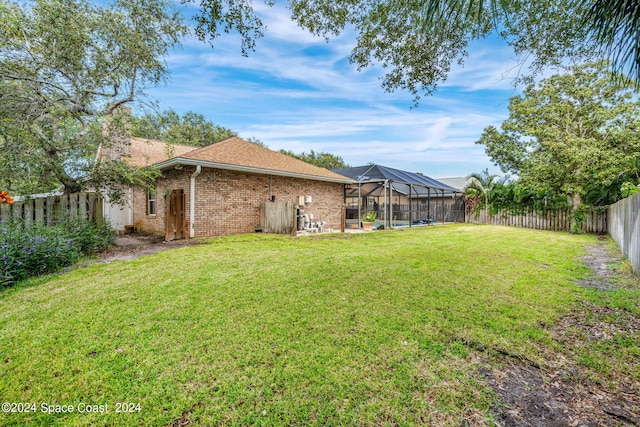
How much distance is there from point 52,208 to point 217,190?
465cm

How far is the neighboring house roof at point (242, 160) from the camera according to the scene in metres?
9.92

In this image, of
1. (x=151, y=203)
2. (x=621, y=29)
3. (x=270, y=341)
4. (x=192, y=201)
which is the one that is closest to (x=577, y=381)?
(x=270, y=341)

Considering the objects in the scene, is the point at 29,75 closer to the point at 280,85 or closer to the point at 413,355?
the point at 280,85

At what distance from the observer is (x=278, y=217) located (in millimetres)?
11430

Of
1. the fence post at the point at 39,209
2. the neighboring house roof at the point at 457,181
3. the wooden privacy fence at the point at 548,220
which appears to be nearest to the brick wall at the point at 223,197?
the fence post at the point at 39,209

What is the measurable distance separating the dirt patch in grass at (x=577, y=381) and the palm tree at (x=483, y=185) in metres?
19.3

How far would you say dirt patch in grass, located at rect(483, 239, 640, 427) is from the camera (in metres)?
1.86

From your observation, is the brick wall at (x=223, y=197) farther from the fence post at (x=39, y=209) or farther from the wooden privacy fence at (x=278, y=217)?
the fence post at (x=39, y=209)

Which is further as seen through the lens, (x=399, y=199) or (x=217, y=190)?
(x=399, y=199)

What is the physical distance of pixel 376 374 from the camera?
7.30ft

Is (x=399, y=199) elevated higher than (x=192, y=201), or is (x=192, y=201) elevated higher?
(x=399, y=199)

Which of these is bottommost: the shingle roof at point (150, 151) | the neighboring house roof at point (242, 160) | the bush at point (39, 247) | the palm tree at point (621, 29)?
the bush at point (39, 247)

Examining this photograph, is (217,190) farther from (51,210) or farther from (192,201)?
(51,210)

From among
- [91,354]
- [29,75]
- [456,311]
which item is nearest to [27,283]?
[91,354]
